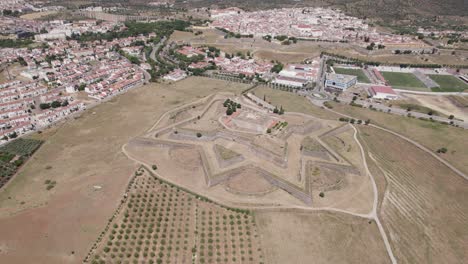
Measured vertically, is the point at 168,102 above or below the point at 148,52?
below

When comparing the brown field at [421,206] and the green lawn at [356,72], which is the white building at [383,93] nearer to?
the green lawn at [356,72]

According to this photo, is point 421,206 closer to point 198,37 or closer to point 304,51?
point 304,51

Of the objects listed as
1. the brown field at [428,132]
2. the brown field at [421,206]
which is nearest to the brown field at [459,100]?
the brown field at [428,132]

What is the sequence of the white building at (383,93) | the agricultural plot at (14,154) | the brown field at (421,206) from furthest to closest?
the white building at (383,93), the agricultural plot at (14,154), the brown field at (421,206)

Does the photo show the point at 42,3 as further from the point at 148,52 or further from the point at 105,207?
the point at 105,207

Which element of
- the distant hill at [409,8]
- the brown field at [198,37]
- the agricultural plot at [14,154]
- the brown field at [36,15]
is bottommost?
the agricultural plot at [14,154]

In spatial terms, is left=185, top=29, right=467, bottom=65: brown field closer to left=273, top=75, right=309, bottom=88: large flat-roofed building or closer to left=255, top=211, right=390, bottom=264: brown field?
left=273, top=75, right=309, bottom=88: large flat-roofed building

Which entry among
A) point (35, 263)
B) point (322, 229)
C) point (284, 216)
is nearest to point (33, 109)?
point (35, 263)
